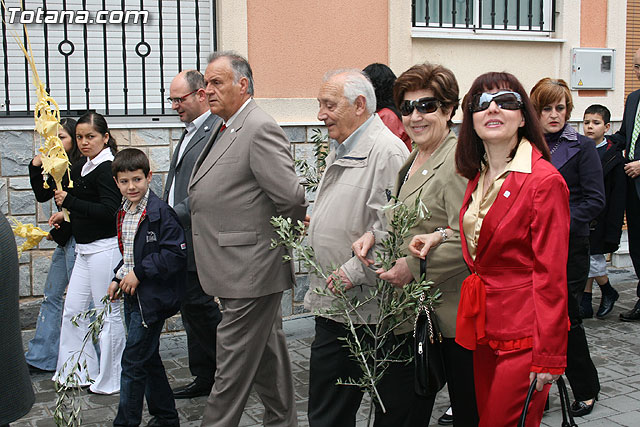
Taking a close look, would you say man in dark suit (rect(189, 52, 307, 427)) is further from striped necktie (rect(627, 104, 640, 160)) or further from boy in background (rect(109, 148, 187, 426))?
striped necktie (rect(627, 104, 640, 160))

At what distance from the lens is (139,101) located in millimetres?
7715

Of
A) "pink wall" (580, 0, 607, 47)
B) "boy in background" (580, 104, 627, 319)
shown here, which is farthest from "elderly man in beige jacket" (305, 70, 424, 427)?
"pink wall" (580, 0, 607, 47)

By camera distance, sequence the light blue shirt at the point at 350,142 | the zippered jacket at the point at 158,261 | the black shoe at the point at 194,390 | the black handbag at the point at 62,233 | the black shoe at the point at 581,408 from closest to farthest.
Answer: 1. the light blue shirt at the point at 350,142
2. the zippered jacket at the point at 158,261
3. the black shoe at the point at 581,408
4. the black shoe at the point at 194,390
5. the black handbag at the point at 62,233

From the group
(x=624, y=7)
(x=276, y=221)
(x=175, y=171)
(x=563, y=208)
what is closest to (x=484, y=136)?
(x=563, y=208)

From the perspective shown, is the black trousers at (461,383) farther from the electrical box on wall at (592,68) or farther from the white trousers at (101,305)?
the electrical box on wall at (592,68)

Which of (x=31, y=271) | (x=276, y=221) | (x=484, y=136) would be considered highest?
(x=484, y=136)

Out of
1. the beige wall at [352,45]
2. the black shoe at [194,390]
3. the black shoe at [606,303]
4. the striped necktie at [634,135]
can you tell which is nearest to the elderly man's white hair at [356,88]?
the black shoe at [194,390]

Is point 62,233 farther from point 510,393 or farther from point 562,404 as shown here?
point 562,404

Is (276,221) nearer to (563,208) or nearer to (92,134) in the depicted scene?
(563,208)

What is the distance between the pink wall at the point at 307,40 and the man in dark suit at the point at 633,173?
99.8 inches

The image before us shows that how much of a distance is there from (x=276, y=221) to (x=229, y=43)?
461cm

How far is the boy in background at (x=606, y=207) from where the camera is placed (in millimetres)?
7566

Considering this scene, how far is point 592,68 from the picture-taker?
9.55 meters

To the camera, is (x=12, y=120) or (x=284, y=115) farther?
(x=284, y=115)
